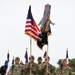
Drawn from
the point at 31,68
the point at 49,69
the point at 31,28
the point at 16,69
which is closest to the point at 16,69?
the point at 16,69

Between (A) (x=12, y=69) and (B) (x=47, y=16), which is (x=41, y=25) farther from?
(A) (x=12, y=69)

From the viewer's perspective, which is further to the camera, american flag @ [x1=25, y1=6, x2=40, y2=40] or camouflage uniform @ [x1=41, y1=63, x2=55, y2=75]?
american flag @ [x1=25, y1=6, x2=40, y2=40]

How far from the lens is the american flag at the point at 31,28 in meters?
22.8

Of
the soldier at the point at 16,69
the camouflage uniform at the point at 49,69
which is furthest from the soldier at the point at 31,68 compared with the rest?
the soldier at the point at 16,69

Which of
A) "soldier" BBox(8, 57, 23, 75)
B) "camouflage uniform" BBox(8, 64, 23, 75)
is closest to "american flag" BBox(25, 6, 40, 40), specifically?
"soldier" BBox(8, 57, 23, 75)

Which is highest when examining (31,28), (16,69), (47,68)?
(31,28)

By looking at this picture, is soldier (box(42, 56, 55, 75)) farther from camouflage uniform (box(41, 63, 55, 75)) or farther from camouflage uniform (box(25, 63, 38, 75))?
camouflage uniform (box(25, 63, 38, 75))

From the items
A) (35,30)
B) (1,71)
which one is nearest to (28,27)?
(35,30)

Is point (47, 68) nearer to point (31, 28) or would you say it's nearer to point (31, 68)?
point (31, 68)

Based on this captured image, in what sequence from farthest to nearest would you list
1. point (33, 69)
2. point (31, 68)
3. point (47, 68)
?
point (33, 69)
point (31, 68)
point (47, 68)

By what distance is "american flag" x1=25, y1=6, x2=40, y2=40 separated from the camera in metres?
22.8

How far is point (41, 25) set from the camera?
22.4 metres

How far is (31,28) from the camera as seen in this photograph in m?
23.1

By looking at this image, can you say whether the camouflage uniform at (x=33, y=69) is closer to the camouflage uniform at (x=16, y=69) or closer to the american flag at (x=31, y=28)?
the camouflage uniform at (x=16, y=69)
